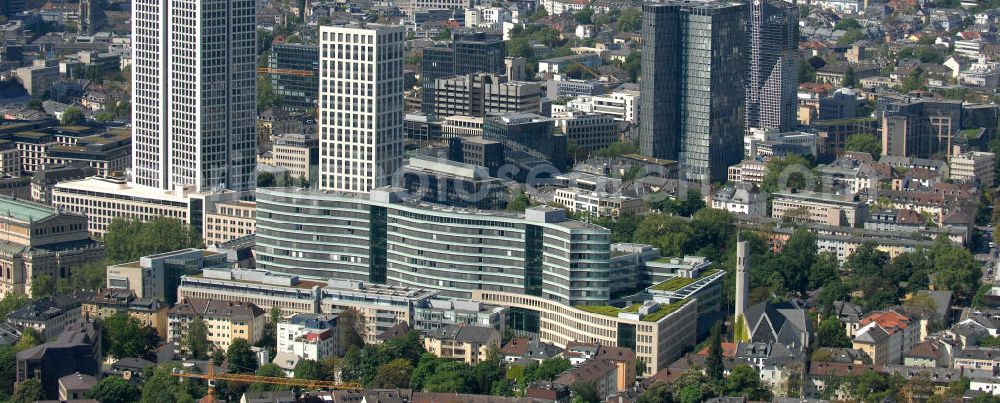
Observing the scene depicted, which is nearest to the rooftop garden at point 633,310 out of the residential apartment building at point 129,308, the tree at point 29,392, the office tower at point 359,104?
the office tower at point 359,104

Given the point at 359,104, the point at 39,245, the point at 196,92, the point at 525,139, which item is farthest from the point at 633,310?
the point at 525,139

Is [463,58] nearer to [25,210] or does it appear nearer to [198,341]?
[25,210]

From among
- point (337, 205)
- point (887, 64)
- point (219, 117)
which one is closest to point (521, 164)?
point (219, 117)

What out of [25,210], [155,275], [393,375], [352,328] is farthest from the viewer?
[25,210]

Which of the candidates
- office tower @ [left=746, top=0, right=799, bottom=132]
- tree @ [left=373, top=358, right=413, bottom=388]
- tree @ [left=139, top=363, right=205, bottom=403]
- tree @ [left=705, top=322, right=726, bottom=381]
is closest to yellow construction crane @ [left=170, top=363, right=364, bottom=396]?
tree @ [left=139, top=363, right=205, bottom=403]

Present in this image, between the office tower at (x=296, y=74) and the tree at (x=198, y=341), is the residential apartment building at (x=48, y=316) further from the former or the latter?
the office tower at (x=296, y=74)

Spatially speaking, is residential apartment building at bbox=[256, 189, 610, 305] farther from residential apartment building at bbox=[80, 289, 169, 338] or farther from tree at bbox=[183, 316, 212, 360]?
tree at bbox=[183, 316, 212, 360]
